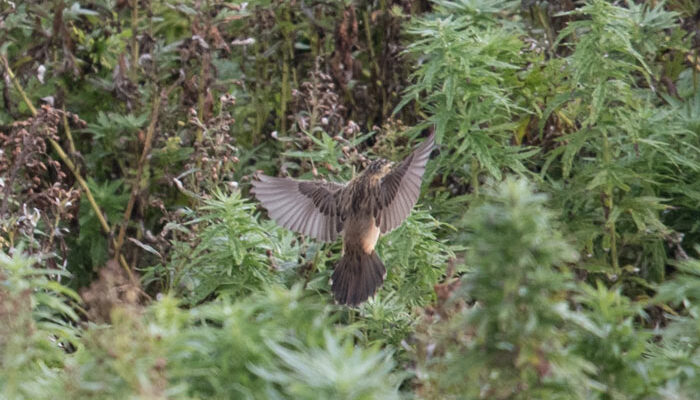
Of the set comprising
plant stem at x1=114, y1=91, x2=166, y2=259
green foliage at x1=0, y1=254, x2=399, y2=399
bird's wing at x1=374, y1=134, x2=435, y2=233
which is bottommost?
plant stem at x1=114, y1=91, x2=166, y2=259

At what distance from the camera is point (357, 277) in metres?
3.27

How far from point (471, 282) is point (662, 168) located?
2252mm

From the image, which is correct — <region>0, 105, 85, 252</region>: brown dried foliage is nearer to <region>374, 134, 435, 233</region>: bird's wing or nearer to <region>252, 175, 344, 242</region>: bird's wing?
<region>252, 175, 344, 242</region>: bird's wing

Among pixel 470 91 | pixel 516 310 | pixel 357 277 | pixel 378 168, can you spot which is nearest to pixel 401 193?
pixel 378 168

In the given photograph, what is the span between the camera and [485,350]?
196 cm

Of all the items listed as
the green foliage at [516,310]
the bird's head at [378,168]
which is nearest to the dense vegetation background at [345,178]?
the green foliage at [516,310]

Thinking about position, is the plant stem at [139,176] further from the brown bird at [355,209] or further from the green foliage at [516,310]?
the green foliage at [516,310]

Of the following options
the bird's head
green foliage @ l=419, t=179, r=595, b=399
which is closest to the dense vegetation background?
green foliage @ l=419, t=179, r=595, b=399

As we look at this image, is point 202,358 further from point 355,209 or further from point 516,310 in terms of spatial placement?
point 355,209

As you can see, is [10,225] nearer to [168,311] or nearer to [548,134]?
[168,311]

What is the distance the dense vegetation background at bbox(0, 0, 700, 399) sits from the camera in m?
1.96

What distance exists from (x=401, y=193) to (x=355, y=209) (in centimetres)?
16

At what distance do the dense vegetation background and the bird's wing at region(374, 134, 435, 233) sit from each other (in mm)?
61

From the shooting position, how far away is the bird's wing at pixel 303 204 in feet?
11.6
